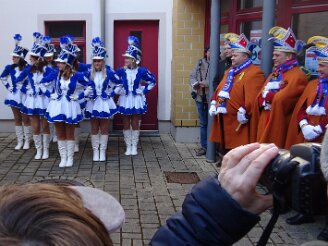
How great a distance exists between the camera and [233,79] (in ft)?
19.0

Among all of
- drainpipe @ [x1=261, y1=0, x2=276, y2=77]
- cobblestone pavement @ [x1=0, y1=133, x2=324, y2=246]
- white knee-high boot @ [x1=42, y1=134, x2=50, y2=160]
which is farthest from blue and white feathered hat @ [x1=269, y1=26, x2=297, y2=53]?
white knee-high boot @ [x1=42, y1=134, x2=50, y2=160]

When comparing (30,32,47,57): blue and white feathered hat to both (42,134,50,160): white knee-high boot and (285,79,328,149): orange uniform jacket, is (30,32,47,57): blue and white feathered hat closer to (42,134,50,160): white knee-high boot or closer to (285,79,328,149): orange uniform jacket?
(42,134,50,160): white knee-high boot

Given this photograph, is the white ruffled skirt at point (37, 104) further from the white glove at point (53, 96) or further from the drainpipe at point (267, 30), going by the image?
the drainpipe at point (267, 30)

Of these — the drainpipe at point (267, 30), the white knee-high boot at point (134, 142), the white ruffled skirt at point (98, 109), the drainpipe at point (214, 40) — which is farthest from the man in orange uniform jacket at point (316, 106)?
the white knee-high boot at point (134, 142)

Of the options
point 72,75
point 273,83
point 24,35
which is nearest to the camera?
point 273,83

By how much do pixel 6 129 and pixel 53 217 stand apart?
9215 mm

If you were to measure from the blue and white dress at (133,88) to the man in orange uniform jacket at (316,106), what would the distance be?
11.2 feet

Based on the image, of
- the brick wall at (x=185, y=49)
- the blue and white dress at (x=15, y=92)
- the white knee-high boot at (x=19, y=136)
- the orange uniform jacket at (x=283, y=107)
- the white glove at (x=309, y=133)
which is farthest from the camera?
the brick wall at (x=185, y=49)

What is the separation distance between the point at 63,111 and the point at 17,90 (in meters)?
1.53

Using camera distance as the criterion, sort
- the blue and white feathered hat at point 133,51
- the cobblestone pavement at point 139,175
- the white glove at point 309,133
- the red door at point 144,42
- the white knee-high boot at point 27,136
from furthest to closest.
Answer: the red door at point 144,42 < the white knee-high boot at point 27,136 < the blue and white feathered hat at point 133,51 < the cobblestone pavement at point 139,175 < the white glove at point 309,133

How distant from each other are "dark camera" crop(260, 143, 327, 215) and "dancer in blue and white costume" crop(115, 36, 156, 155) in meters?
6.21

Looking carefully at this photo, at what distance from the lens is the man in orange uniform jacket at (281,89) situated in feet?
15.4

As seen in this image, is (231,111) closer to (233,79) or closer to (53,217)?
(233,79)

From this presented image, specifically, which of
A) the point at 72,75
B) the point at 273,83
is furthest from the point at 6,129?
the point at 273,83
